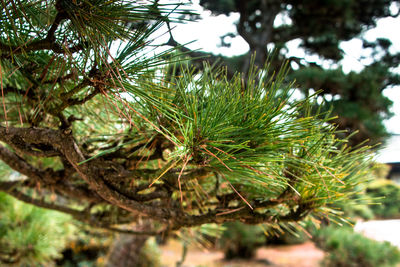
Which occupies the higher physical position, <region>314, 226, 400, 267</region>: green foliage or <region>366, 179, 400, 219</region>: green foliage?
<region>366, 179, 400, 219</region>: green foliage

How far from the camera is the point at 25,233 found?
1256 millimetres

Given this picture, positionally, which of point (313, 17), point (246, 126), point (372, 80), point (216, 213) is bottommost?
point (216, 213)

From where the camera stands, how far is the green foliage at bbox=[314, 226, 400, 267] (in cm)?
219

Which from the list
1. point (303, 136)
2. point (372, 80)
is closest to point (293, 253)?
point (372, 80)

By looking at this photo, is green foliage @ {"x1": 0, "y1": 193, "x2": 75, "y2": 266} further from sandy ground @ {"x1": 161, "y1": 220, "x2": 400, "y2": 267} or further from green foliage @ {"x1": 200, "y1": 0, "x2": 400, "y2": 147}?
sandy ground @ {"x1": 161, "y1": 220, "x2": 400, "y2": 267}

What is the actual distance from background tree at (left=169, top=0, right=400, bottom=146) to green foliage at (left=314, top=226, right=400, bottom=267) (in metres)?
1.39

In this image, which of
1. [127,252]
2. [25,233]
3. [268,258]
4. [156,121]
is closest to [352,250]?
[268,258]

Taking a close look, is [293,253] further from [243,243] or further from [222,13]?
[222,13]

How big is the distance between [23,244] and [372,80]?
1636 millimetres

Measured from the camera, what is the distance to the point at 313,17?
1.55m

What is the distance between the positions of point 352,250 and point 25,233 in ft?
7.63

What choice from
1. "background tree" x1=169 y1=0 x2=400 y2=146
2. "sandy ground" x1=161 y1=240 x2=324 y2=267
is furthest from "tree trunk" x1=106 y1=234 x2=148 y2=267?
A: "sandy ground" x1=161 y1=240 x2=324 y2=267

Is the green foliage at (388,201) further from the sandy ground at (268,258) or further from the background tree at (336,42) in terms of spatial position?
the sandy ground at (268,258)

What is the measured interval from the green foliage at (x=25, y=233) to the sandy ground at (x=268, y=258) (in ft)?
6.18
